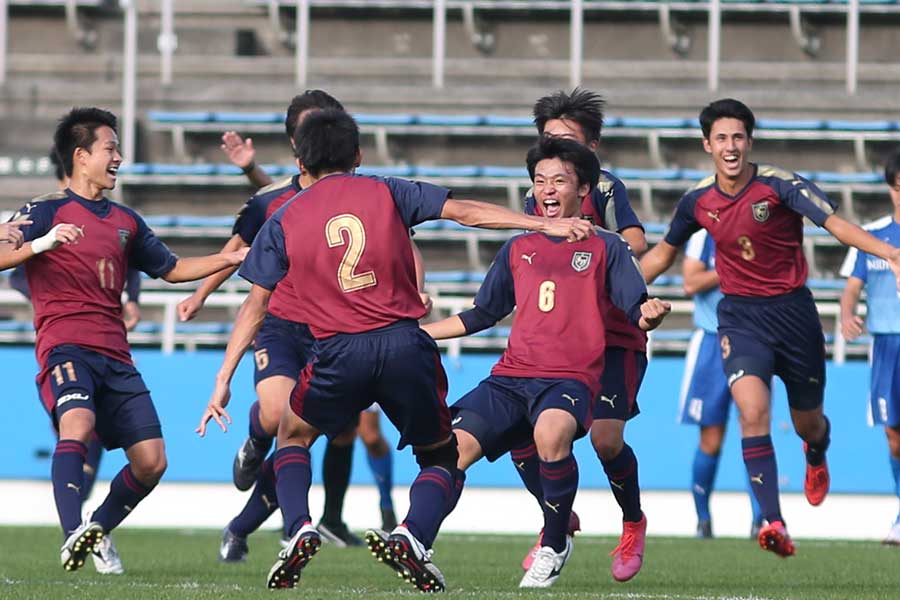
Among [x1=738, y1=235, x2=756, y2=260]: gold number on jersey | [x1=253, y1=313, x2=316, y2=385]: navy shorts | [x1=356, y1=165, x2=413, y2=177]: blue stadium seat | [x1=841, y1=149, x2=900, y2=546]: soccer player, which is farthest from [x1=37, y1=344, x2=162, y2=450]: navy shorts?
[x1=356, y1=165, x2=413, y2=177]: blue stadium seat

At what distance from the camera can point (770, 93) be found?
684 inches

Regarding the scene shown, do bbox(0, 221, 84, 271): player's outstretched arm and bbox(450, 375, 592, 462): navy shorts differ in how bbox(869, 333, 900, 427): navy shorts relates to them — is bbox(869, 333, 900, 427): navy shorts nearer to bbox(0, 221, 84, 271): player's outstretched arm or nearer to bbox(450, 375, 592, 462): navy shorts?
bbox(450, 375, 592, 462): navy shorts

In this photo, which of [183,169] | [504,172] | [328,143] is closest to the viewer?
[328,143]

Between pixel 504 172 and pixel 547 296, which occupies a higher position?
pixel 504 172

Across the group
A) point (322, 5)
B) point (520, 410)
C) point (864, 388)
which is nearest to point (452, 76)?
point (322, 5)

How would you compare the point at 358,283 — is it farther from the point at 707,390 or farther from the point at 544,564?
the point at 707,390

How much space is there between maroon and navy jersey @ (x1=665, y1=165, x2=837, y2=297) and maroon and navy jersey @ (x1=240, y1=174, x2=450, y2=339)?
2690mm

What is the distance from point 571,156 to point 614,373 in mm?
1085

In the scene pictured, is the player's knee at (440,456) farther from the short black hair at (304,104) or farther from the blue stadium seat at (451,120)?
the blue stadium seat at (451,120)

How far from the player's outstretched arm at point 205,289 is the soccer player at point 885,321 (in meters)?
4.22

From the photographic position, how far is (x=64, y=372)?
757cm

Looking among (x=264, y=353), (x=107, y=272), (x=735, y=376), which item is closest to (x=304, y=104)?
(x=264, y=353)

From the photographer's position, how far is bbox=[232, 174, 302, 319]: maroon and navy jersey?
8570mm

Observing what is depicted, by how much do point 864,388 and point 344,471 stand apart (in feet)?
15.9
